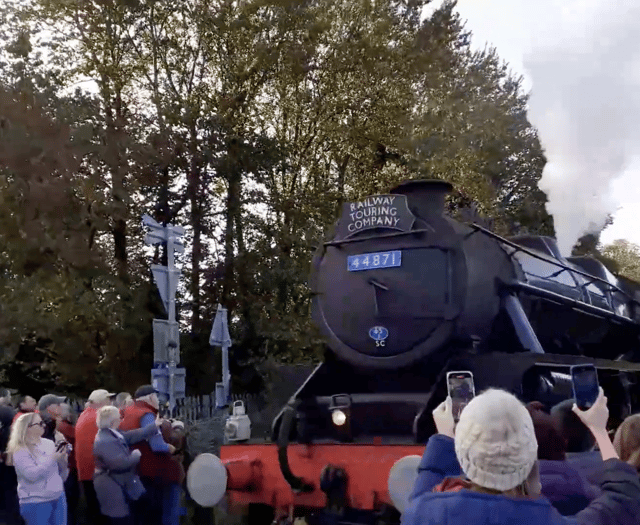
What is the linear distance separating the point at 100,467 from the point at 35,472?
47cm

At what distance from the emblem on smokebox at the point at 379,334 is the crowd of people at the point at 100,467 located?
6.08 feet

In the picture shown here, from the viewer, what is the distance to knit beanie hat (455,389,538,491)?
2119 mm

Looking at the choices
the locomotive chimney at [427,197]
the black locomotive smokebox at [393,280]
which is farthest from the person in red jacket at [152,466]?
the locomotive chimney at [427,197]

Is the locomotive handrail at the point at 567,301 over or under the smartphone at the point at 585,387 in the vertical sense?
over

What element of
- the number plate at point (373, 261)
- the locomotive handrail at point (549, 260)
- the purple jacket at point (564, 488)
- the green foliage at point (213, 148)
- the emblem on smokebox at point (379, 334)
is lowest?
the purple jacket at point (564, 488)

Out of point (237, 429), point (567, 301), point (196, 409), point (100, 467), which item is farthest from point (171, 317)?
point (196, 409)

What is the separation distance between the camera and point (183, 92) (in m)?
17.8

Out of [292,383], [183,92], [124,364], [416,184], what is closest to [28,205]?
[124,364]

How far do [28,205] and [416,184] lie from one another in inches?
400

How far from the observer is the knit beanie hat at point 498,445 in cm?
212

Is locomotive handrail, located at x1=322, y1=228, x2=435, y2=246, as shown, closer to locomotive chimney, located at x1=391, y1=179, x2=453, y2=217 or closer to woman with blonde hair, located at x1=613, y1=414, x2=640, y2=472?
locomotive chimney, located at x1=391, y1=179, x2=453, y2=217

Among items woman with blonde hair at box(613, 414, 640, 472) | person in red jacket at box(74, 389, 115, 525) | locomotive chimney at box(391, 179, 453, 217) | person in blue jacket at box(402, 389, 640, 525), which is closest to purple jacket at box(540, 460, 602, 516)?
woman with blonde hair at box(613, 414, 640, 472)

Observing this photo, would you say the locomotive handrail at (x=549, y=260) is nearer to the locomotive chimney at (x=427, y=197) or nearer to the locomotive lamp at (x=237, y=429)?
the locomotive chimney at (x=427, y=197)

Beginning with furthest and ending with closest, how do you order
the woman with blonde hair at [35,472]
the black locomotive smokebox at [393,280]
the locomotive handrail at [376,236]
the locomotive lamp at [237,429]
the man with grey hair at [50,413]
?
the man with grey hair at [50,413], the locomotive lamp at [237,429], the locomotive handrail at [376,236], the black locomotive smokebox at [393,280], the woman with blonde hair at [35,472]
